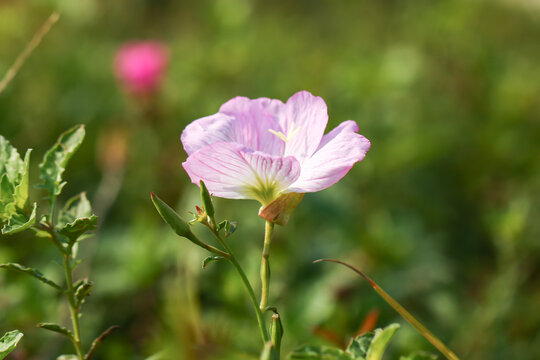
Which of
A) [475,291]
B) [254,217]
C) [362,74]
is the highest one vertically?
[362,74]

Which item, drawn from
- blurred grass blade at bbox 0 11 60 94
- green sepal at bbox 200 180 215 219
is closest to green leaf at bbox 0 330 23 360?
green sepal at bbox 200 180 215 219

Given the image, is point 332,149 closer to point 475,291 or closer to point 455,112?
point 475,291

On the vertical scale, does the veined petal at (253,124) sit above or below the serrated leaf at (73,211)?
above

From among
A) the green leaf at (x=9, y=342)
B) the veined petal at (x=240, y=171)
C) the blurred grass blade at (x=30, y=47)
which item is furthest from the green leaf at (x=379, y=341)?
the blurred grass blade at (x=30, y=47)

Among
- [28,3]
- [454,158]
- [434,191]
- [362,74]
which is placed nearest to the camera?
[434,191]

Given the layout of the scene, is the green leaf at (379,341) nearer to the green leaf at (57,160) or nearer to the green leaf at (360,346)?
the green leaf at (360,346)

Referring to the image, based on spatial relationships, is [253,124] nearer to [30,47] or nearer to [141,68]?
[30,47]

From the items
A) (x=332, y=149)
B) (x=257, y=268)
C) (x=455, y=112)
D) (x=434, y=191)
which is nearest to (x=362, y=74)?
(x=455, y=112)

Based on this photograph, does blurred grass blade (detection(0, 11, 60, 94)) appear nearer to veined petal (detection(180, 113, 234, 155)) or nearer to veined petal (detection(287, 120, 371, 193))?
veined petal (detection(180, 113, 234, 155))
